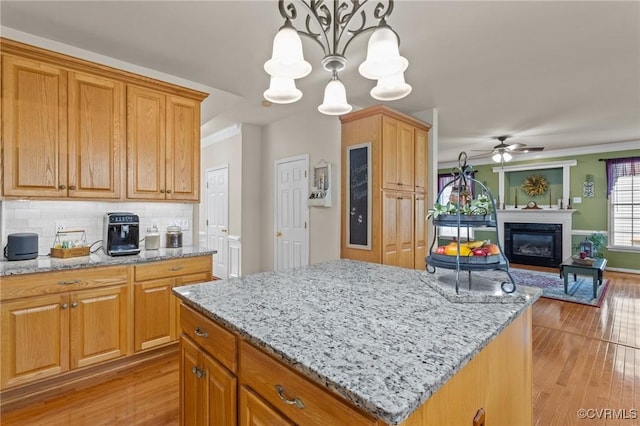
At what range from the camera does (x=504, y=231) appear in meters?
7.52

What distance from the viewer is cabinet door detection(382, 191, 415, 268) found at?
11.0 feet

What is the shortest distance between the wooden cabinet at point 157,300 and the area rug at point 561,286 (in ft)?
12.3

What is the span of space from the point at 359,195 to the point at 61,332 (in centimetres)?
280

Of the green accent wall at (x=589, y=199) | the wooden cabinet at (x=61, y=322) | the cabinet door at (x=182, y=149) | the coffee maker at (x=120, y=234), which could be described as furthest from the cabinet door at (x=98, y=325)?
the green accent wall at (x=589, y=199)

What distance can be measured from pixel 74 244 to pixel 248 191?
2620 millimetres

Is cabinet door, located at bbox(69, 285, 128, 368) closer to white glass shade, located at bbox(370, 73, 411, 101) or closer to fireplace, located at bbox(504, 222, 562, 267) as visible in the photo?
white glass shade, located at bbox(370, 73, 411, 101)

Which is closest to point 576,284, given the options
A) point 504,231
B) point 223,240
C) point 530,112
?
point 504,231

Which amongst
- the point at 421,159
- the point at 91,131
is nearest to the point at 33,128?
the point at 91,131

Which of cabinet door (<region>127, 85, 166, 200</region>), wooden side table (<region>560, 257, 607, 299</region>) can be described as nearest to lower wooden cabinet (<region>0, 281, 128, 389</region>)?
cabinet door (<region>127, 85, 166, 200</region>)

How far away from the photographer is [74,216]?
2.65m

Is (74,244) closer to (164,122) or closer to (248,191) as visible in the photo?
(164,122)

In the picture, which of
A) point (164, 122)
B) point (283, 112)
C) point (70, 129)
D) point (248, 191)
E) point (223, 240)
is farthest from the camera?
point (223, 240)

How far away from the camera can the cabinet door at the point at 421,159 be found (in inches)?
152

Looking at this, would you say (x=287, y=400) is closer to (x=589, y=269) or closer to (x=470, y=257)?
(x=470, y=257)
